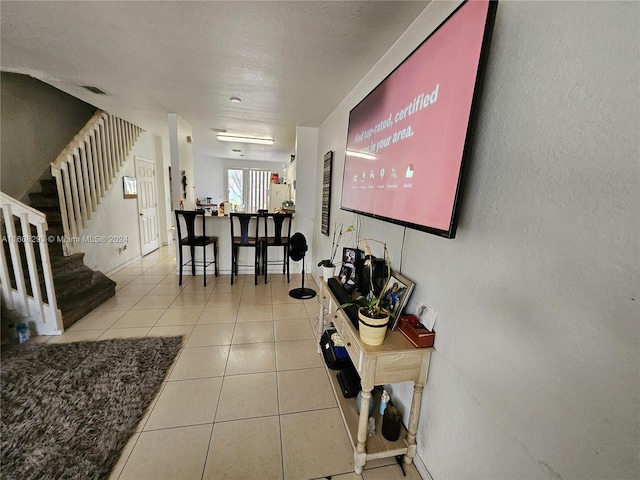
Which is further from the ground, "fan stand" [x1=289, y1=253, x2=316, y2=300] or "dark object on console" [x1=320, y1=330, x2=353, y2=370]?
"dark object on console" [x1=320, y1=330, x2=353, y2=370]

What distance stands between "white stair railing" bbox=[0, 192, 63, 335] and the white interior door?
2.84 meters

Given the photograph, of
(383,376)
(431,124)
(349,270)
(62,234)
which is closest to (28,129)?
(62,234)

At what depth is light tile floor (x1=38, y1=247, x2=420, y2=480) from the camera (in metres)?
1.34

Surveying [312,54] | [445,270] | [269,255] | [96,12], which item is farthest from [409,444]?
[269,255]

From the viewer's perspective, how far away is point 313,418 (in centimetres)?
163

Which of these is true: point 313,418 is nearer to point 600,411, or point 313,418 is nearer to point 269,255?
point 600,411

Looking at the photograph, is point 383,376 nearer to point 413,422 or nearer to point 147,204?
point 413,422

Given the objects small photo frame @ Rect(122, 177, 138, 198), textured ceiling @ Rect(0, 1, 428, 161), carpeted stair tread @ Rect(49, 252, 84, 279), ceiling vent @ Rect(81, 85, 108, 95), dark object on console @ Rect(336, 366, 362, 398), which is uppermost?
textured ceiling @ Rect(0, 1, 428, 161)

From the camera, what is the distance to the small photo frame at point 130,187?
4514 mm

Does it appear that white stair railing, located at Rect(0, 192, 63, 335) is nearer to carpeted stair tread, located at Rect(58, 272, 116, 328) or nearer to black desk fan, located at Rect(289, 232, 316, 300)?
carpeted stair tread, located at Rect(58, 272, 116, 328)

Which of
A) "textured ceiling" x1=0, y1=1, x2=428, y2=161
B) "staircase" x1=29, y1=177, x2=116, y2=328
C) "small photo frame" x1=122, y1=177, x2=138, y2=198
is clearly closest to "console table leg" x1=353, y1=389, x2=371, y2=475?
"textured ceiling" x1=0, y1=1, x2=428, y2=161

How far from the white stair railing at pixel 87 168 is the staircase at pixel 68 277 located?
174 mm

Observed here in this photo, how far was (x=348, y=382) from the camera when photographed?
5.65ft

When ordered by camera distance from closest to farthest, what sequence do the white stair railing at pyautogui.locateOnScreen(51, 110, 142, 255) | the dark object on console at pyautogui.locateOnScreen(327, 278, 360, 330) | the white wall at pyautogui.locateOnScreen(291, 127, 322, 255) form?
the dark object on console at pyautogui.locateOnScreen(327, 278, 360, 330)
the white stair railing at pyautogui.locateOnScreen(51, 110, 142, 255)
the white wall at pyautogui.locateOnScreen(291, 127, 322, 255)
